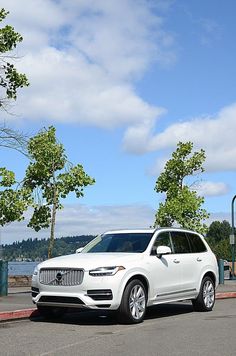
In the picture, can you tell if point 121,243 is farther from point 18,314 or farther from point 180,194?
point 180,194

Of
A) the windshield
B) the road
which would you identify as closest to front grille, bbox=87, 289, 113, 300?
the road

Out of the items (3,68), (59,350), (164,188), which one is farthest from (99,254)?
(164,188)

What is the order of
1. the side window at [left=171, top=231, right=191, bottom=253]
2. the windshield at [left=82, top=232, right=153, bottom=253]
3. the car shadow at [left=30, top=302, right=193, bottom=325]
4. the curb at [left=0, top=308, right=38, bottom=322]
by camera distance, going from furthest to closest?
the side window at [left=171, top=231, right=191, bottom=253], the windshield at [left=82, top=232, right=153, bottom=253], the car shadow at [left=30, top=302, right=193, bottom=325], the curb at [left=0, top=308, right=38, bottom=322]

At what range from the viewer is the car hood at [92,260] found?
1059 centimetres

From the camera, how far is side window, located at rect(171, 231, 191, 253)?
12.7 m

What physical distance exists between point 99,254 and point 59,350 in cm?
335

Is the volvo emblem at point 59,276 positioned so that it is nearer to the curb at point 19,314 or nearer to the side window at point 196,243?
the curb at point 19,314

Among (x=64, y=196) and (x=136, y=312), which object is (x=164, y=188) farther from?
(x=136, y=312)

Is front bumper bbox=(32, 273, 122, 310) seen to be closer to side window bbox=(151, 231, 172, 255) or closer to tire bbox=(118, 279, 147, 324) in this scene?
tire bbox=(118, 279, 147, 324)

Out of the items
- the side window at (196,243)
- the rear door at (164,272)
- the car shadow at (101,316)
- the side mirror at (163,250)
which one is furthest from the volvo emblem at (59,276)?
the side window at (196,243)

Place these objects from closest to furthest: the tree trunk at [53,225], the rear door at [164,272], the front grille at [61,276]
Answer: the front grille at [61,276] → the rear door at [164,272] → the tree trunk at [53,225]

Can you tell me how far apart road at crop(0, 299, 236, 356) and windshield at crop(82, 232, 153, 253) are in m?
1.35

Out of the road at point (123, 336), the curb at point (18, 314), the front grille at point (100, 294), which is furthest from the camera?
the curb at point (18, 314)

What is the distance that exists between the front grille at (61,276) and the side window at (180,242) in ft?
9.19
